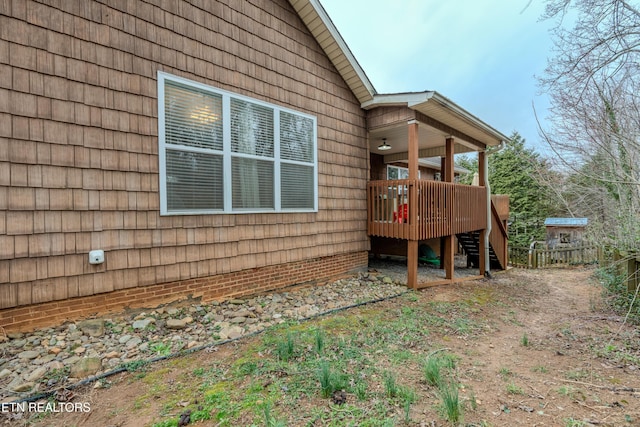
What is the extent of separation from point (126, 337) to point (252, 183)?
2.70 meters

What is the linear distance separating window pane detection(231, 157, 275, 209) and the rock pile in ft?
5.12

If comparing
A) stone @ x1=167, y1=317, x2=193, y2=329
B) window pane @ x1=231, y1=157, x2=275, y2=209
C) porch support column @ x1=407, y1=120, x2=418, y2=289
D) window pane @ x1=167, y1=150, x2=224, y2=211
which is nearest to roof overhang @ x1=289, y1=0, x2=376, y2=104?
porch support column @ x1=407, y1=120, x2=418, y2=289

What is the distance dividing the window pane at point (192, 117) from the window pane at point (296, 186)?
1325mm

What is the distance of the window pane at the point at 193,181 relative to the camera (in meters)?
4.13

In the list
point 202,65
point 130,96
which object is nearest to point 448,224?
point 202,65

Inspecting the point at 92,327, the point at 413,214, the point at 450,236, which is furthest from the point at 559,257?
the point at 92,327

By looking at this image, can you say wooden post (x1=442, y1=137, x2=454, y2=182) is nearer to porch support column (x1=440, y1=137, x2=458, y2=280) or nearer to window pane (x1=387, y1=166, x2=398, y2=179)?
porch support column (x1=440, y1=137, x2=458, y2=280)

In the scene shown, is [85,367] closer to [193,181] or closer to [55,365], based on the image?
[55,365]

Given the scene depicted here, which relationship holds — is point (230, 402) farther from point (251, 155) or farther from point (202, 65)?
point (202, 65)

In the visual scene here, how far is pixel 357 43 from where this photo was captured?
36812 millimetres

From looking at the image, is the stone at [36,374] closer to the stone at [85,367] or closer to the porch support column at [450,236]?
the stone at [85,367]

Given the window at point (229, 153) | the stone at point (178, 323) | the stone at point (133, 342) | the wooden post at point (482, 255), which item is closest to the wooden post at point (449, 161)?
the wooden post at point (482, 255)

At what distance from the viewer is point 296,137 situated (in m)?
5.69

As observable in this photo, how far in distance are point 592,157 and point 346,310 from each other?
597cm
